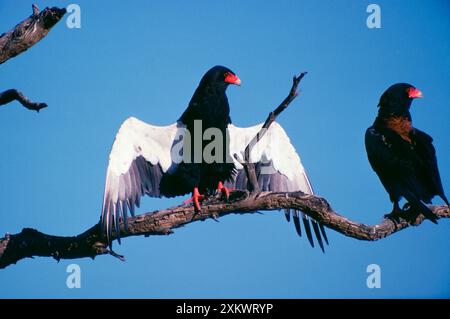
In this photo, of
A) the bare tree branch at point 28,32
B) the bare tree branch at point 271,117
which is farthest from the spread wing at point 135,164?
the bare tree branch at point 28,32

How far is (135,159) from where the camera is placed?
721 centimetres

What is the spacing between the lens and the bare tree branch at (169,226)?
19.7 ft

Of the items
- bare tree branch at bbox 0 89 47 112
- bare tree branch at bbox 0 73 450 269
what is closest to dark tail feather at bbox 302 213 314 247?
bare tree branch at bbox 0 73 450 269

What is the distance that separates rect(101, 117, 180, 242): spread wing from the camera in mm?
6795

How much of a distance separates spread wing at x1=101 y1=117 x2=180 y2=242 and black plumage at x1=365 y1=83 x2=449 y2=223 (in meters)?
2.44

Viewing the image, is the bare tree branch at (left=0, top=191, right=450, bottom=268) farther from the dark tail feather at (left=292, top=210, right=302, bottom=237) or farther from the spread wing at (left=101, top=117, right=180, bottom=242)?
the dark tail feather at (left=292, top=210, right=302, bottom=237)

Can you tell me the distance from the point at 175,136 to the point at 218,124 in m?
0.57

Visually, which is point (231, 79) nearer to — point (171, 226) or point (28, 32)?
point (171, 226)

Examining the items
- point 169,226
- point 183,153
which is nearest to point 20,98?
point 169,226

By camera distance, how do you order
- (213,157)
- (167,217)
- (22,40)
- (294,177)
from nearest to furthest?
(22,40) → (167,217) → (213,157) → (294,177)

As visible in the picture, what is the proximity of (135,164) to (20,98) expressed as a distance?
171cm

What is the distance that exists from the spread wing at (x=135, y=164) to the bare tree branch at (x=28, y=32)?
66.3 inches
